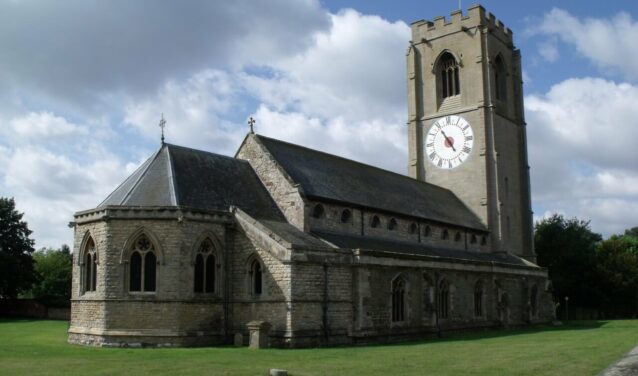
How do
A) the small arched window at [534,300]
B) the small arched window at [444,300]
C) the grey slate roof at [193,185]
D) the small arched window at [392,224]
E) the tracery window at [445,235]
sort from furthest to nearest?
the small arched window at [534,300]
the tracery window at [445,235]
the small arched window at [392,224]
the small arched window at [444,300]
the grey slate roof at [193,185]

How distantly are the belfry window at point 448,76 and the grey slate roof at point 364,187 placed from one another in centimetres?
839

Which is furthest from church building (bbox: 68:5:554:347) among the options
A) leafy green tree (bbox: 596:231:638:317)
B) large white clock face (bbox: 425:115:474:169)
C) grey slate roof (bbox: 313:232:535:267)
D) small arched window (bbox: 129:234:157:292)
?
leafy green tree (bbox: 596:231:638:317)

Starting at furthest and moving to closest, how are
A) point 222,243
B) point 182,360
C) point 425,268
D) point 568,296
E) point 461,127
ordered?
point 568,296 < point 461,127 < point 425,268 < point 222,243 < point 182,360

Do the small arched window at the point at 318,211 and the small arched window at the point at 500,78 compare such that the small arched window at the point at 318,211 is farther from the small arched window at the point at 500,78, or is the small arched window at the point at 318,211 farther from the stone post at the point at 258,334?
the small arched window at the point at 500,78

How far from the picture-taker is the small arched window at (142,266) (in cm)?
2456

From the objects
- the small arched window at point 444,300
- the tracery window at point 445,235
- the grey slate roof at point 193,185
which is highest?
the grey slate roof at point 193,185

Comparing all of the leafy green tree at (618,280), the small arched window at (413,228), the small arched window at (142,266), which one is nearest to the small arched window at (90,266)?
the small arched window at (142,266)

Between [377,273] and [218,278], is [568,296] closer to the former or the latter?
[377,273]

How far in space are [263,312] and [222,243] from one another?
328cm

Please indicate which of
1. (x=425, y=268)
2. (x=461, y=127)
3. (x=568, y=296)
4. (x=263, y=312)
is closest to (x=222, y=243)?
(x=263, y=312)

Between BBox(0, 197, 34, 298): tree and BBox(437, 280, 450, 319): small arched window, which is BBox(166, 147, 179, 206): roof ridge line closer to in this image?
BBox(437, 280, 450, 319): small arched window

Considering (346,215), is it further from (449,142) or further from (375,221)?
(449,142)

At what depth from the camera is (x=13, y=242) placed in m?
49.7

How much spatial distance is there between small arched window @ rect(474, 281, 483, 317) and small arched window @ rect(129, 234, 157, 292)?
19.1m
